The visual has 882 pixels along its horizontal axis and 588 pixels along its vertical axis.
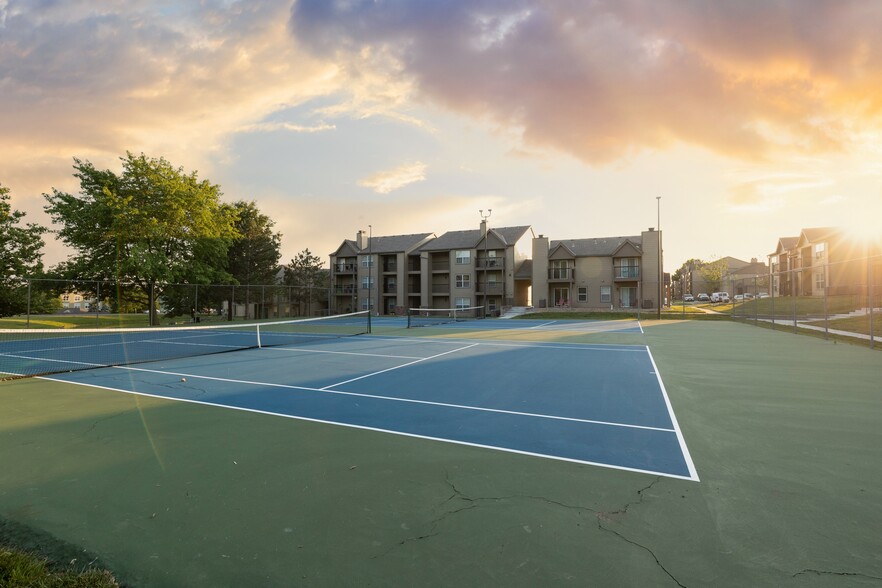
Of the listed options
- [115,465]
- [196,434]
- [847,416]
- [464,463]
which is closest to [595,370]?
[847,416]

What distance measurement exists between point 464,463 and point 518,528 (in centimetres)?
147

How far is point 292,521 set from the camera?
361 cm

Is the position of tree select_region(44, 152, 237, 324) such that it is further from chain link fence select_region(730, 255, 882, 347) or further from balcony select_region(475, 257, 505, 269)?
chain link fence select_region(730, 255, 882, 347)

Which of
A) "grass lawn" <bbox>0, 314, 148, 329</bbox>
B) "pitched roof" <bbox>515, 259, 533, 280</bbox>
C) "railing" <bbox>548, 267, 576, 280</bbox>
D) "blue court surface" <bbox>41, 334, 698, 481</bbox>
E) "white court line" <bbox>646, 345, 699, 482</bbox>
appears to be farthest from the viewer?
"pitched roof" <bbox>515, 259, 533, 280</bbox>

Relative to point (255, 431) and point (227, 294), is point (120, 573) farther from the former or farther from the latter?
point (227, 294)

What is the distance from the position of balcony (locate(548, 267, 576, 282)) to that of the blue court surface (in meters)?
33.9

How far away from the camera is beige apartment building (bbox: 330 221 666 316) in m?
47.3

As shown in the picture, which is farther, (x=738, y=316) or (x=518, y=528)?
(x=738, y=316)

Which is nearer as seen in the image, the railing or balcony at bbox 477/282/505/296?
the railing

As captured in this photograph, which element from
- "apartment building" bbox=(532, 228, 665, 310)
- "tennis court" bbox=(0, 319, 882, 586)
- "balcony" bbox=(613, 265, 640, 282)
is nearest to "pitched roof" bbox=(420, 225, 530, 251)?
"apartment building" bbox=(532, 228, 665, 310)

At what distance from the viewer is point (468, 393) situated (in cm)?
866

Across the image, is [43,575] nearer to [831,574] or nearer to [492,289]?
[831,574]

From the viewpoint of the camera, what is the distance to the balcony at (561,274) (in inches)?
1907

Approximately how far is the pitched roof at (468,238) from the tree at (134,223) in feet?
91.1
